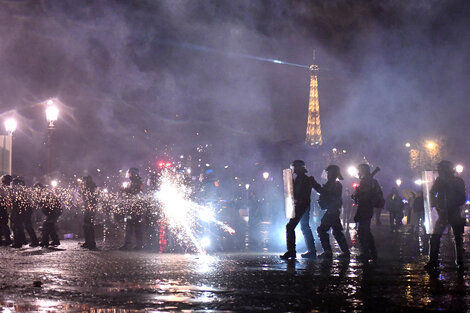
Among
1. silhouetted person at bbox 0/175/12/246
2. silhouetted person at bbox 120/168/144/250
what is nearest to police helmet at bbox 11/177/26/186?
silhouetted person at bbox 0/175/12/246

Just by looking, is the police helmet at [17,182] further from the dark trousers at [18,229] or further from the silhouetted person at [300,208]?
the silhouetted person at [300,208]

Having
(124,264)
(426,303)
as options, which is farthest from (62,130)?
(426,303)

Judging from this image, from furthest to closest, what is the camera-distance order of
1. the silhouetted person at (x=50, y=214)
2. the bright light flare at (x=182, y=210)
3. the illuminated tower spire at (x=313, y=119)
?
the illuminated tower spire at (x=313, y=119)
the bright light flare at (x=182, y=210)
the silhouetted person at (x=50, y=214)

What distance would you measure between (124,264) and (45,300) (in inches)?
125

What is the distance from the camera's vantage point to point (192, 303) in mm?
5465

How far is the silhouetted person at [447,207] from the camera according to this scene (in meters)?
8.48

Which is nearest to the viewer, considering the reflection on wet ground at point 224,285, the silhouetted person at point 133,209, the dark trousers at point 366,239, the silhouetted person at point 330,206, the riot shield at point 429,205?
the reflection on wet ground at point 224,285

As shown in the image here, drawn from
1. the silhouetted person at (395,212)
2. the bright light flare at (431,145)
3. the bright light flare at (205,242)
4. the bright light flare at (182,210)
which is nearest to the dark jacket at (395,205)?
the silhouetted person at (395,212)

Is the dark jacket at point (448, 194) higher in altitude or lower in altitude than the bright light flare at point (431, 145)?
lower

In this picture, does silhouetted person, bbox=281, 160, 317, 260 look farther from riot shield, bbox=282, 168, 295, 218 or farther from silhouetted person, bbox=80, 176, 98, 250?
silhouetted person, bbox=80, 176, 98, 250

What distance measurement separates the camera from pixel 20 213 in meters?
13.3

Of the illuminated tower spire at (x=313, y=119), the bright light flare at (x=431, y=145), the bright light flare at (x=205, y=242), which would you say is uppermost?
the illuminated tower spire at (x=313, y=119)

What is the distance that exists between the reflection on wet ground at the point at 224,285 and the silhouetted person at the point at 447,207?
0.32m

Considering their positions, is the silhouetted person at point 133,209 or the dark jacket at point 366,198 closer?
the dark jacket at point 366,198
